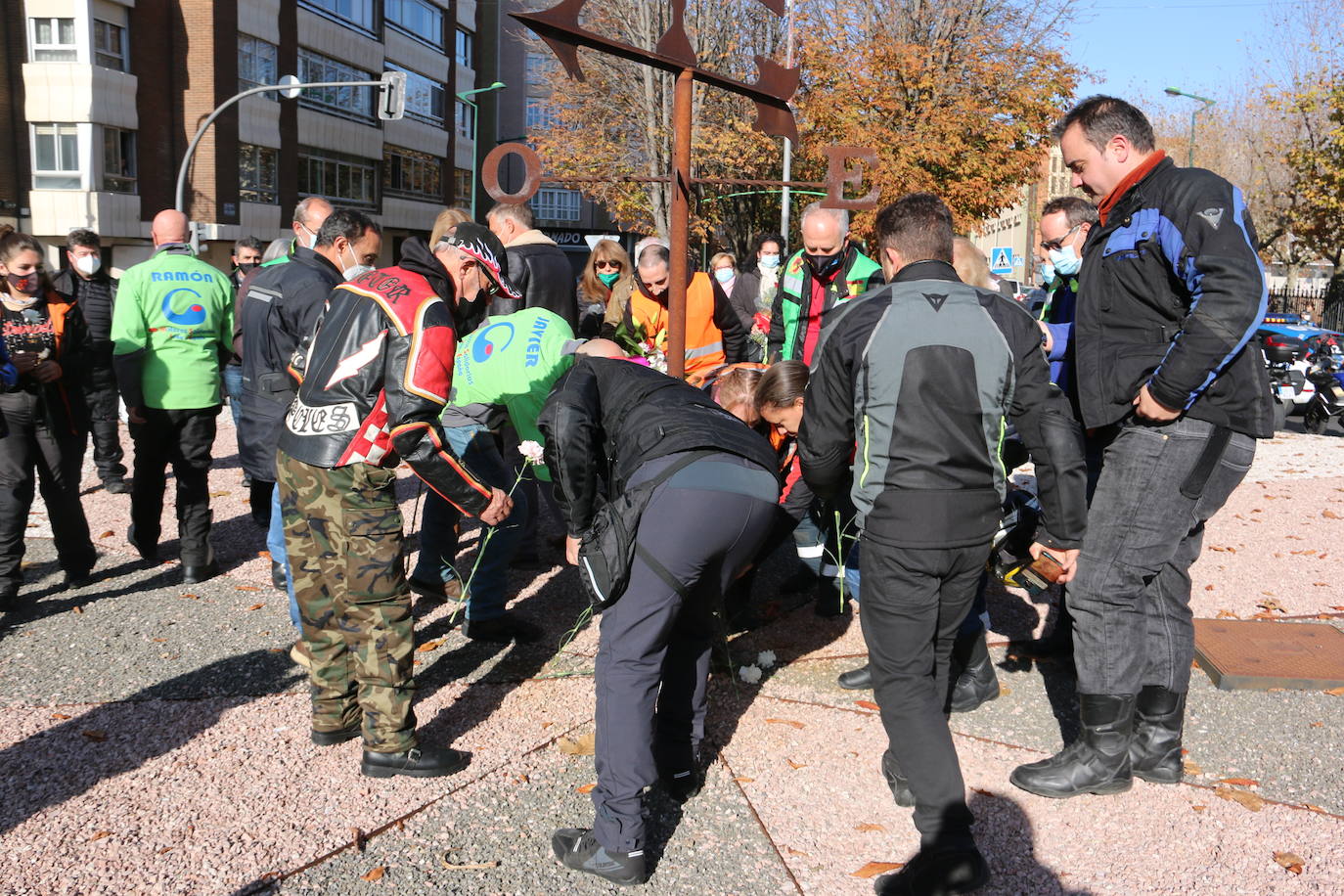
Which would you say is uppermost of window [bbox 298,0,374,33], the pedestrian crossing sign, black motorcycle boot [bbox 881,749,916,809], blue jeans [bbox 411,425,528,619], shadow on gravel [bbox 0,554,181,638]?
window [bbox 298,0,374,33]

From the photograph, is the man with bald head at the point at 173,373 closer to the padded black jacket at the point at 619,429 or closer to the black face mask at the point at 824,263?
the black face mask at the point at 824,263

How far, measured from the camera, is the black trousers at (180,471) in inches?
236

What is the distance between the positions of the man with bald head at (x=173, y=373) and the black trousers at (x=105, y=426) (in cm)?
262

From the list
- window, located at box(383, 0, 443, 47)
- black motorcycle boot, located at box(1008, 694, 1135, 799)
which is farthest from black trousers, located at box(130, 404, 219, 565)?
window, located at box(383, 0, 443, 47)

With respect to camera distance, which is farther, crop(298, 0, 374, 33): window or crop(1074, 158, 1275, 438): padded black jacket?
crop(298, 0, 374, 33): window

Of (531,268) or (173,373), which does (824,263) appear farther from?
(173,373)

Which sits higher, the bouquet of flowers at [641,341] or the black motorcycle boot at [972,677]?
the bouquet of flowers at [641,341]

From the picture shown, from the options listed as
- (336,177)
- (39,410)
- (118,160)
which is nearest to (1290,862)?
(39,410)

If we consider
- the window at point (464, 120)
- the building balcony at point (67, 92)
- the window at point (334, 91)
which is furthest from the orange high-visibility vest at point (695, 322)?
the window at point (464, 120)

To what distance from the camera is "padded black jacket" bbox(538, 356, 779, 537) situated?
3.23 meters

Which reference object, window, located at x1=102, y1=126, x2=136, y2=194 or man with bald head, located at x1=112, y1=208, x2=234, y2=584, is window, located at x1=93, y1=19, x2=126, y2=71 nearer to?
window, located at x1=102, y1=126, x2=136, y2=194

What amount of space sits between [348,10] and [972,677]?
130 feet

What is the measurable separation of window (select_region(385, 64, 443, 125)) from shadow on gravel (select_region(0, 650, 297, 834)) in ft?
138

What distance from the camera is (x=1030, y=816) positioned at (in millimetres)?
3557
